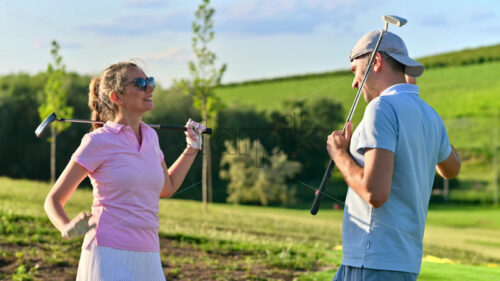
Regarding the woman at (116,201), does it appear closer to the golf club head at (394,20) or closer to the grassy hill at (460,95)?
the golf club head at (394,20)

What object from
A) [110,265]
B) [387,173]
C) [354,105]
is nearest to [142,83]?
[110,265]

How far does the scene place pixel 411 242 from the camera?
2883mm

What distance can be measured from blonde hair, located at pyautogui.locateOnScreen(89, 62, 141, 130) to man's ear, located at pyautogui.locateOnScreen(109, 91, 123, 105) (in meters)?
0.02

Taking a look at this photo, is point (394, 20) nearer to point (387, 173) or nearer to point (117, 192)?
point (387, 173)

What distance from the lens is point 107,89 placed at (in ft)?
11.4

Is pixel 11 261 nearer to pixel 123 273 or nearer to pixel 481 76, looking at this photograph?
pixel 123 273

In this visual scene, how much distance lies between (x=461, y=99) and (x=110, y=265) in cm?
5086

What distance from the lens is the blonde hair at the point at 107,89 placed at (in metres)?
3.46

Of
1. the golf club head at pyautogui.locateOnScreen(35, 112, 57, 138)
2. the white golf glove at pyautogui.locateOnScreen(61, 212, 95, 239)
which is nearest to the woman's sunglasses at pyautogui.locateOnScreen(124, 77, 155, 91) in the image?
the golf club head at pyautogui.locateOnScreen(35, 112, 57, 138)

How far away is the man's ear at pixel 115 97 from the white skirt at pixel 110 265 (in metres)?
0.81

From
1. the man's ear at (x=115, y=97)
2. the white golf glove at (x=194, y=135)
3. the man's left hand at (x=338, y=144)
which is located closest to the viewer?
the man's left hand at (x=338, y=144)

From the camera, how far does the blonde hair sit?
346 centimetres

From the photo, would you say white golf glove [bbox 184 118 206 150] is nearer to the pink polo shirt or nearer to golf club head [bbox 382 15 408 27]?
the pink polo shirt

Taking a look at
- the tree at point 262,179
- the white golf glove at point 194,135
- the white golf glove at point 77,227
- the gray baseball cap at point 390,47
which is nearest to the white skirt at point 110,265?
the white golf glove at point 77,227
